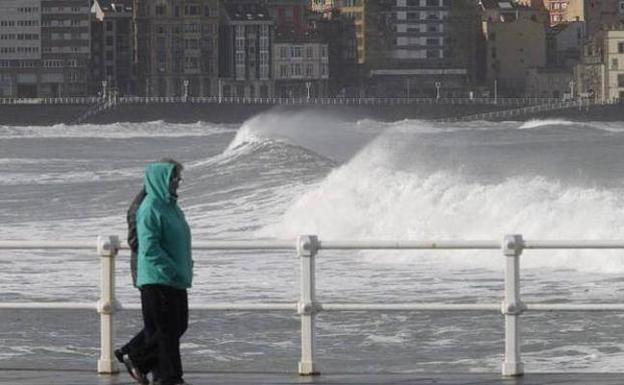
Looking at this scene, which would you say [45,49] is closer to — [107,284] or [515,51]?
[515,51]

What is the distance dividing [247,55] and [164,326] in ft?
537

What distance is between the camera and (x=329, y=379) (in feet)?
38.5

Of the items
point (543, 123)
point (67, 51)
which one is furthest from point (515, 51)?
point (543, 123)

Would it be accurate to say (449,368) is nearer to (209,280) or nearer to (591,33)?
(209,280)

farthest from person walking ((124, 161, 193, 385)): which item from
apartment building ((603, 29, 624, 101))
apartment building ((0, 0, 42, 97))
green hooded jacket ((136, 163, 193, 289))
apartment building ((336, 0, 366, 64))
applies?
apartment building ((336, 0, 366, 64))

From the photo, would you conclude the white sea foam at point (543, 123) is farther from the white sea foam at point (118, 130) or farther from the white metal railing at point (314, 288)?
the white metal railing at point (314, 288)

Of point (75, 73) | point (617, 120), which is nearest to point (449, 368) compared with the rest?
point (617, 120)

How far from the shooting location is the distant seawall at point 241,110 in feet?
477

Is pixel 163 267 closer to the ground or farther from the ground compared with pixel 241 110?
farther from the ground

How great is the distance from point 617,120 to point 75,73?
4611 cm

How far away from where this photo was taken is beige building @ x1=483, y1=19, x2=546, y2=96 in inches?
6993

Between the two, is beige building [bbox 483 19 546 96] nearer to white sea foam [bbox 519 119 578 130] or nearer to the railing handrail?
white sea foam [bbox 519 119 578 130]

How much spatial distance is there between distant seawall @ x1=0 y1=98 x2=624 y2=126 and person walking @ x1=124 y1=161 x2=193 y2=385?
132 m

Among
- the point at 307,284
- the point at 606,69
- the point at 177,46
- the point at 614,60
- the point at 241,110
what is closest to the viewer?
the point at 307,284
